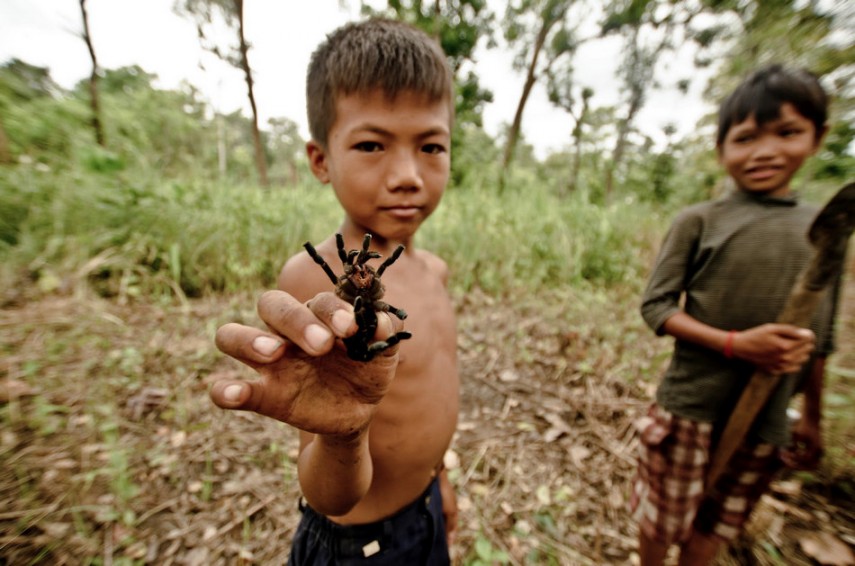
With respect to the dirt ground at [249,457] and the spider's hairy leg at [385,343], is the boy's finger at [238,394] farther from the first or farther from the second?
the dirt ground at [249,457]

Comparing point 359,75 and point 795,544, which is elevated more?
point 359,75

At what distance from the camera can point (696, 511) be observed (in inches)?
60.1

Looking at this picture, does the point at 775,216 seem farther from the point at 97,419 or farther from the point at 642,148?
the point at 642,148

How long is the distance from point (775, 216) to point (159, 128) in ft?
91.1

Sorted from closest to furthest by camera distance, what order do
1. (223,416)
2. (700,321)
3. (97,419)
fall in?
(700,321)
(97,419)
(223,416)

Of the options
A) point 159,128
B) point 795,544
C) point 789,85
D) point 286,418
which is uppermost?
point 159,128

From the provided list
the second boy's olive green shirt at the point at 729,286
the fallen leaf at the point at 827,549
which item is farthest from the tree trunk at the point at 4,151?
the fallen leaf at the point at 827,549

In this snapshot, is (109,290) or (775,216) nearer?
(775,216)

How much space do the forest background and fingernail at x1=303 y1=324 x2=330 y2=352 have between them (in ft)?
5.63

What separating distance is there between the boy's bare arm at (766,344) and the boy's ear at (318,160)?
1.44 m

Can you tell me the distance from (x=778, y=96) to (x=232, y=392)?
1.88 metres

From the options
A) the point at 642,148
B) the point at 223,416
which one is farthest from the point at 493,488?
the point at 642,148

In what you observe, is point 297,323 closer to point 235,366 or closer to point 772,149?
point 772,149

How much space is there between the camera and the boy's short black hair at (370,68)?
1010mm
